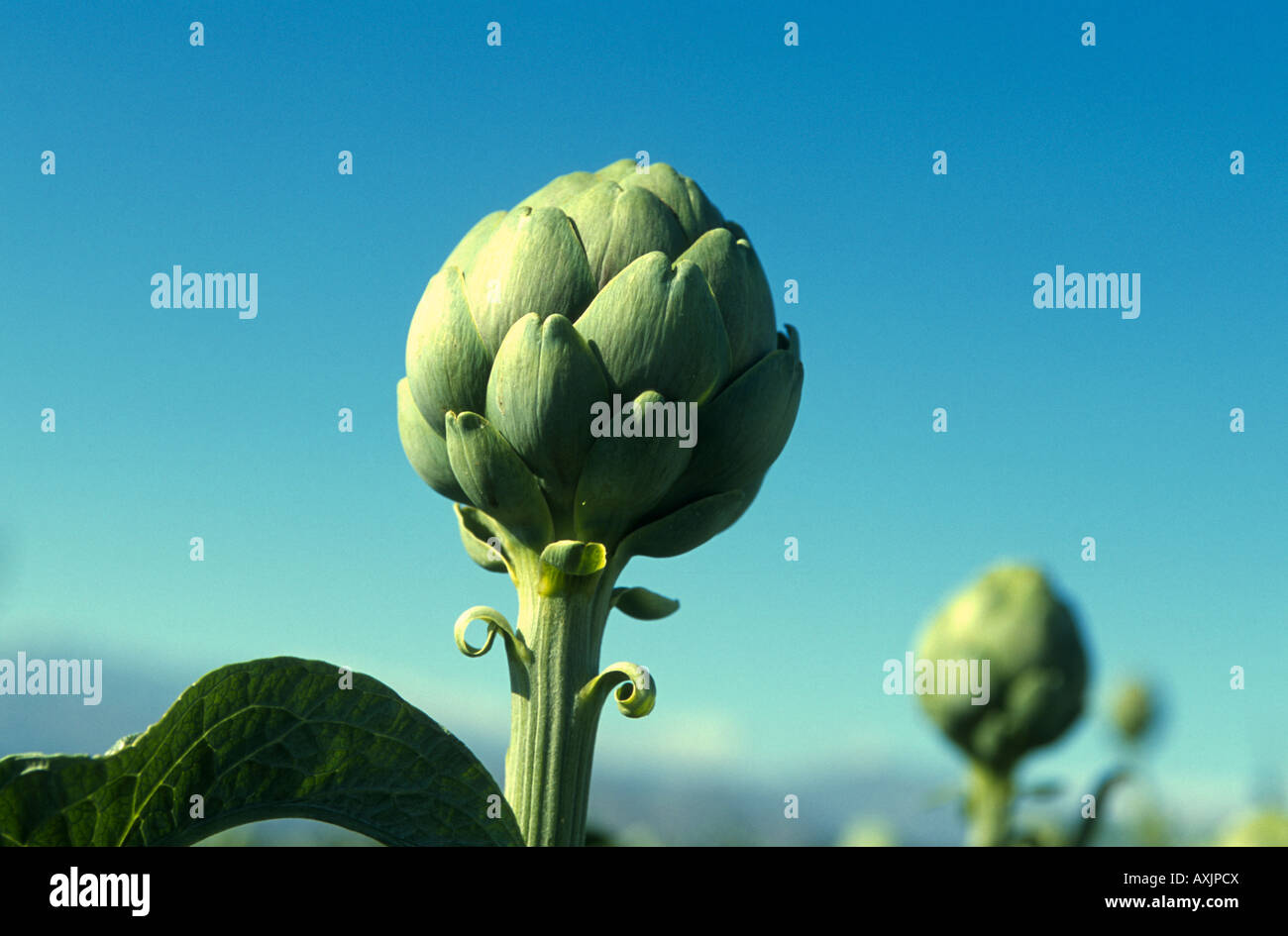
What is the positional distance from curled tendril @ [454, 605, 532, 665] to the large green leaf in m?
0.11

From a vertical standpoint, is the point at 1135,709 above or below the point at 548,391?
below

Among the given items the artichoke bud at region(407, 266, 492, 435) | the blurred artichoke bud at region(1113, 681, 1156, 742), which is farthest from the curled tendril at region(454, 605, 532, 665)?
the blurred artichoke bud at region(1113, 681, 1156, 742)

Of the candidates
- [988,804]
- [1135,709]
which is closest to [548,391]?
[988,804]

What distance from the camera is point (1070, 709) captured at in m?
1.56

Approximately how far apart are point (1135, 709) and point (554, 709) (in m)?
3.19

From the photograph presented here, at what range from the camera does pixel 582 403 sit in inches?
32.2

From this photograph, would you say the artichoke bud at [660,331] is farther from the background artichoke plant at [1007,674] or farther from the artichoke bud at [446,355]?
the background artichoke plant at [1007,674]

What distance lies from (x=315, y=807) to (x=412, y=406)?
0.36 meters

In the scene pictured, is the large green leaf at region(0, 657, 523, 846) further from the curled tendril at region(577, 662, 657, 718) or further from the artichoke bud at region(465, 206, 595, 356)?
the artichoke bud at region(465, 206, 595, 356)

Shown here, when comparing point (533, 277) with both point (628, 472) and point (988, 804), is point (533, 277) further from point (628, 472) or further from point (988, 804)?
point (988, 804)

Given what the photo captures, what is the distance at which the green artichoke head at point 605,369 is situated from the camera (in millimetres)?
820

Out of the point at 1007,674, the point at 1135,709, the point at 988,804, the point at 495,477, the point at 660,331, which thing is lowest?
the point at 1135,709
